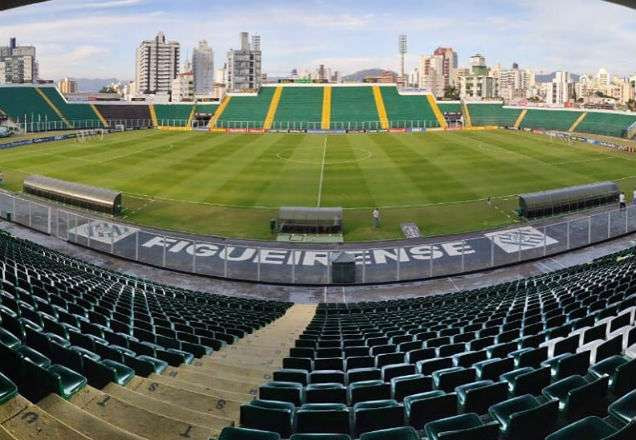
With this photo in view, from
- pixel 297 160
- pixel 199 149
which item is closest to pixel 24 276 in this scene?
pixel 297 160

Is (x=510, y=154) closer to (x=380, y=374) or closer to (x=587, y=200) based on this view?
(x=587, y=200)

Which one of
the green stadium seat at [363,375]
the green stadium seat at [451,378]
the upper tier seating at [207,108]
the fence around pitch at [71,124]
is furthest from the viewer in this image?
the upper tier seating at [207,108]

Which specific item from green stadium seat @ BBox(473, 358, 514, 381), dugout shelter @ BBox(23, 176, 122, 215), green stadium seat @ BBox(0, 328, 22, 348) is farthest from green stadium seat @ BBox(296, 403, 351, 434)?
dugout shelter @ BBox(23, 176, 122, 215)

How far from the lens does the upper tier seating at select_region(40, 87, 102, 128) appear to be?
105 meters

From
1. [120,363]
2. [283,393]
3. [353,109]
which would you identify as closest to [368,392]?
[283,393]

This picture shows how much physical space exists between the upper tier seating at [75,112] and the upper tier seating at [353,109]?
45.6 meters

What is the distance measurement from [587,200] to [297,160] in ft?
102

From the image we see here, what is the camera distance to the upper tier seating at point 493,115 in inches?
4318

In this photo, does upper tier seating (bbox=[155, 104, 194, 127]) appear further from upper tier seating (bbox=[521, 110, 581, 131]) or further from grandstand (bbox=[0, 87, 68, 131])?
upper tier seating (bbox=[521, 110, 581, 131])

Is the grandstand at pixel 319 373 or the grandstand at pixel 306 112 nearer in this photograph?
the grandstand at pixel 319 373

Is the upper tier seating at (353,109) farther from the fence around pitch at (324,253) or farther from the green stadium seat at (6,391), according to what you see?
the green stadium seat at (6,391)

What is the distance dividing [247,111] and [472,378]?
108 meters

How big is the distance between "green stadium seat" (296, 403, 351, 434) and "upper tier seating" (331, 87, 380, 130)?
317 feet

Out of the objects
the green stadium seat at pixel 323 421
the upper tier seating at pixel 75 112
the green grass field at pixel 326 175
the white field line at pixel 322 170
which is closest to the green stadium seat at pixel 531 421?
the green stadium seat at pixel 323 421
